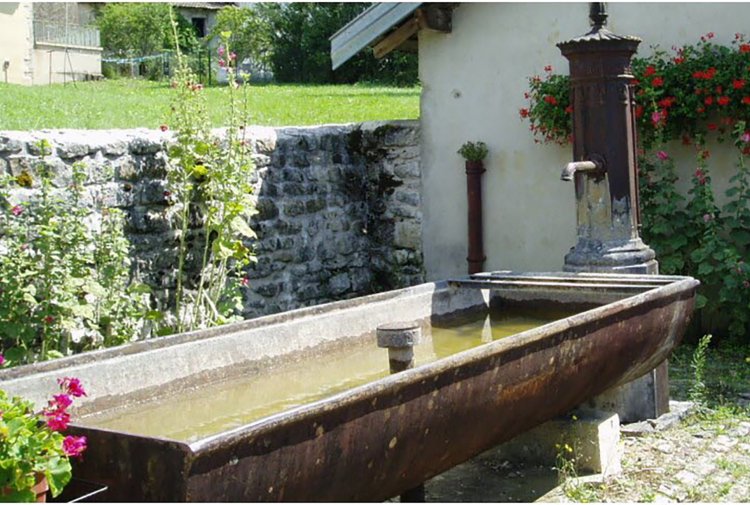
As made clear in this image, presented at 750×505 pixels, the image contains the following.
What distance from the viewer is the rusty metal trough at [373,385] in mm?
2389

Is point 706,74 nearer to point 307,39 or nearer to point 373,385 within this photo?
point 373,385

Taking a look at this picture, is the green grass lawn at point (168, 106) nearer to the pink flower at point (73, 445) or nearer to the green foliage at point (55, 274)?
the green foliage at point (55, 274)

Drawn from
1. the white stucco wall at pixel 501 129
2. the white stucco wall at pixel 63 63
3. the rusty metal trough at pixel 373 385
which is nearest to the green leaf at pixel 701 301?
the white stucco wall at pixel 501 129

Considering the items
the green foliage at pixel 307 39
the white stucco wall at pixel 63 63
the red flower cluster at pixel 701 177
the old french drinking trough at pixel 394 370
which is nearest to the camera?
the old french drinking trough at pixel 394 370

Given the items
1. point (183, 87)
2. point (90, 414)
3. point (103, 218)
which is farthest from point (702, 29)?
point (90, 414)

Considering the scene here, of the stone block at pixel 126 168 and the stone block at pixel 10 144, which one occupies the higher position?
the stone block at pixel 10 144

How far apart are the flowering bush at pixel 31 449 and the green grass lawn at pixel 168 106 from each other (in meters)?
4.40

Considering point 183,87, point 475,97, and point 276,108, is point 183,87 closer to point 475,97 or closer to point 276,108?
point 475,97

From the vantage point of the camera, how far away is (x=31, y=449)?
221 cm

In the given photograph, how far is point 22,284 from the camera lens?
467cm

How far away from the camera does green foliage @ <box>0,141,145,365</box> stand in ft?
15.2

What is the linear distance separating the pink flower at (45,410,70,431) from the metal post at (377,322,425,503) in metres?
1.31

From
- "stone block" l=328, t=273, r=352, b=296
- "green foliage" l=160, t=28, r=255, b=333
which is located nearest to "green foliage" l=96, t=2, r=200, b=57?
"stone block" l=328, t=273, r=352, b=296

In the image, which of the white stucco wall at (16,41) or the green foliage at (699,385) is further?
the white stucco wall at (16,41)
